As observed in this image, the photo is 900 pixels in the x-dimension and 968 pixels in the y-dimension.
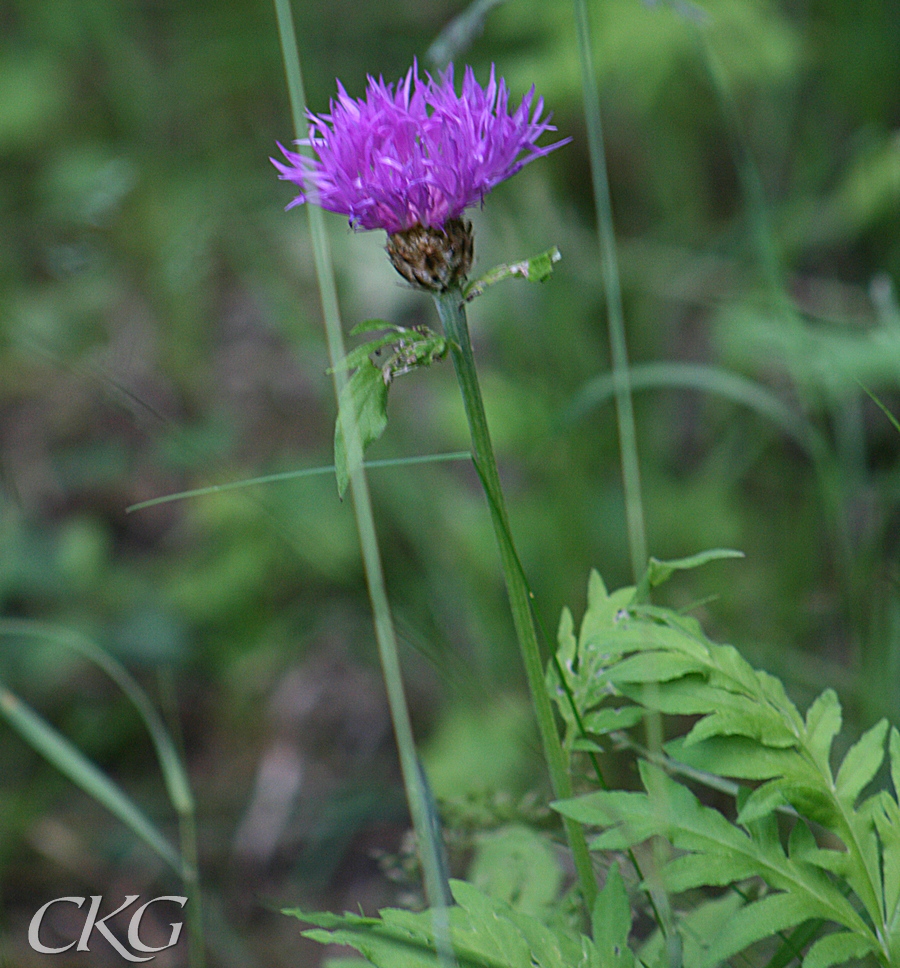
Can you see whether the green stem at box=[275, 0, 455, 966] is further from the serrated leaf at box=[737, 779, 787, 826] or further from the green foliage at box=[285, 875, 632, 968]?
the serrated leaf at box=[737, 779, 787, 826]

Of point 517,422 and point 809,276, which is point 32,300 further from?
point 809,276

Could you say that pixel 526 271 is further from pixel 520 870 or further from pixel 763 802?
pixel 520 870

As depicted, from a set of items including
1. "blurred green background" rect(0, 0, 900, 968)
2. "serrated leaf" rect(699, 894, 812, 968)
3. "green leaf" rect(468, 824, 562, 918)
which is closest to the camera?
"serrated leaf" rect(699, 894, 812, 968)

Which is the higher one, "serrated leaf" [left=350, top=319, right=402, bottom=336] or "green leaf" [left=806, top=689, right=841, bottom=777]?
"serrated leaf" [left=350, top=319, right=402, bottom=336]

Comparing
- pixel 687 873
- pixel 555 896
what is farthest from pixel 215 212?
pixel 687 873

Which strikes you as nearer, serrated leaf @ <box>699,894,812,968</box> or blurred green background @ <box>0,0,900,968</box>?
serrated leaf @ <box>699,894,812,968</box>

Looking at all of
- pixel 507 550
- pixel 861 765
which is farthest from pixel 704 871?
pixel 507 550

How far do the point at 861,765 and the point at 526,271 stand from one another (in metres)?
0.41

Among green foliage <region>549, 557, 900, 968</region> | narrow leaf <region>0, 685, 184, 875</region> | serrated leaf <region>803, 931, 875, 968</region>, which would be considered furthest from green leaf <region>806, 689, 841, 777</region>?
narrow leaf <region>0, 685, 184, 875</region>

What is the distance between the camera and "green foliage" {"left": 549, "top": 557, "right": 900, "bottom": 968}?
0.59m

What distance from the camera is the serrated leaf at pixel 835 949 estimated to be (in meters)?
0.56

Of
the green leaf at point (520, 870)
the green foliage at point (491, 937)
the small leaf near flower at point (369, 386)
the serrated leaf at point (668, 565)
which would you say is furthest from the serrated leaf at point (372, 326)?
the green leaf at point (520, 870)

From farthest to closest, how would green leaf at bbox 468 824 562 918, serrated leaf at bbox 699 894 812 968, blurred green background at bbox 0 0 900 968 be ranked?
1. blurred green background at bbox 0 0 900 968
2. green leaf at bbox 468 824 562 918
3. serrated leaf at bbox 699 894 812 968

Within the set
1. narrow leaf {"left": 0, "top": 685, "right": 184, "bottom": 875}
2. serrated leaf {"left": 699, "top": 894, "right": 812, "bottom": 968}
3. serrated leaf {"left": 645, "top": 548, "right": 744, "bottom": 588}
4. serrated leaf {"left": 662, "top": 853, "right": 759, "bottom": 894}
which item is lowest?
serrated leaf {"left": 699, "top": 894, "right": 812, "bottom": 968}
